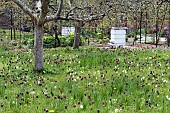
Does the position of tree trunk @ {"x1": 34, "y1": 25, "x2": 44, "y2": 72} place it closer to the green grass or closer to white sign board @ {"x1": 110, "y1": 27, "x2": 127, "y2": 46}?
the green grass

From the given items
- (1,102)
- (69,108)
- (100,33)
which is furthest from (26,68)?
(100,33)

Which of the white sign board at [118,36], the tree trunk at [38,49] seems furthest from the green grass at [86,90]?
the white sign board at [118,36]

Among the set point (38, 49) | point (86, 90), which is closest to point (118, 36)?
point (38, 49)

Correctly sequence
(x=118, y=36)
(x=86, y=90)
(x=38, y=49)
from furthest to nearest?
(x=118, y=36), (x=38, y=49), (x=86, y=90)

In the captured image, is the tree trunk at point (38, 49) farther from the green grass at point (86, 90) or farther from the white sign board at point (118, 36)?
the white sign board at point (118, 36)

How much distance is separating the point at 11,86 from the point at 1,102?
53.5 inches

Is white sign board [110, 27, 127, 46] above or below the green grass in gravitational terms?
above

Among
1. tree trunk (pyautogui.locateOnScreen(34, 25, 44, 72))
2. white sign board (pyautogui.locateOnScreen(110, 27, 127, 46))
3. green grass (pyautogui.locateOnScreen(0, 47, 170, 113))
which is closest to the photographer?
green grass (pyautogui.locateOnScreen(0, 47, 170, 113))

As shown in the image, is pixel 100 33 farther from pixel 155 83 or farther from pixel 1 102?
pixel 1 102

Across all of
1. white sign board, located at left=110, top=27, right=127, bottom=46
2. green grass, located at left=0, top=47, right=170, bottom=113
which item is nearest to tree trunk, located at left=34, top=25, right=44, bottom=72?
green grass, located at left=0, top=47, right=170, bottom=113

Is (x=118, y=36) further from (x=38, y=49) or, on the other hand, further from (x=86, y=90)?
(x=86, y=90)

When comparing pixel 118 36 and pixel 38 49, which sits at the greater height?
pixel 118 36

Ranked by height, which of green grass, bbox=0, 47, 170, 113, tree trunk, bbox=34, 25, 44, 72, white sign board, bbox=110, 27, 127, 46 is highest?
white sign board, bbox=110, 27, 127, 46

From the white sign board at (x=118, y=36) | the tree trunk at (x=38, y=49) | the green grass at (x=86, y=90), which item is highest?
the white sign board at (x=118, y=36)
